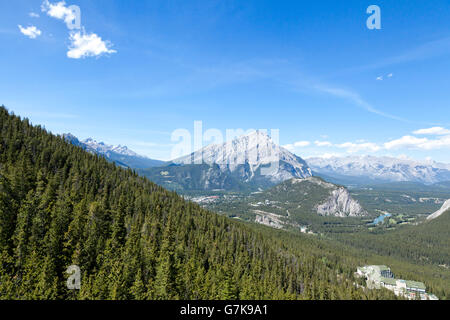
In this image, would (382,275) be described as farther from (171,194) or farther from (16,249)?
(16,249)

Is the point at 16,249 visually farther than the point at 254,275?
No

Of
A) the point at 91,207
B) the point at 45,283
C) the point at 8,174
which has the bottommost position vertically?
the point at 45,283

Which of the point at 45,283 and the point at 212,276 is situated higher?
the point at 45,283

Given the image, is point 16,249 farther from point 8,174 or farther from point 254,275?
point 254,275
